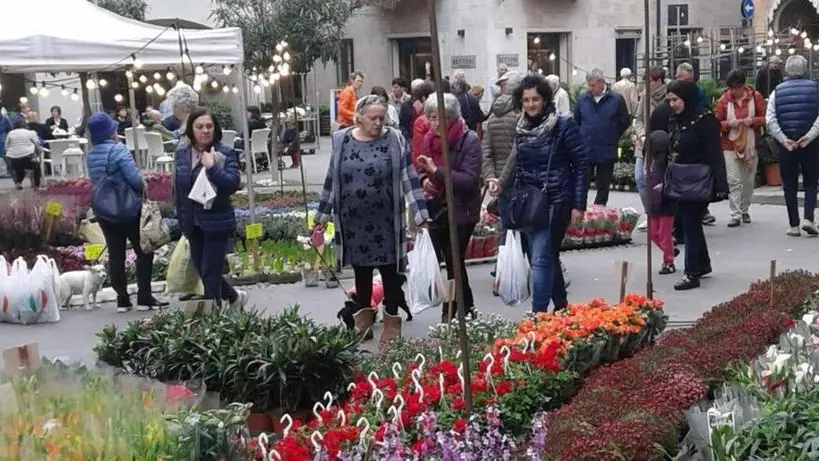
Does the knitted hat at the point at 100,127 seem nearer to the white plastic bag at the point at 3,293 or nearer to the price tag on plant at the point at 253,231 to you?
the white plastic bag at the point at 3,293

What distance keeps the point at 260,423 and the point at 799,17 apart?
99.2 feet

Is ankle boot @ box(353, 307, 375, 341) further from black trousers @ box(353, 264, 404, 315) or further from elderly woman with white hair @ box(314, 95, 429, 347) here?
elderly woman with white hair @ box(314, 95, 429, 347)

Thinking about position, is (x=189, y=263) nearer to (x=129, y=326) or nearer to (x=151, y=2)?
(x=129, y=326)

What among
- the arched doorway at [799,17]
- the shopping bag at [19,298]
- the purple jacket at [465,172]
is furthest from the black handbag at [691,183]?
the arched doorway at [799,17]

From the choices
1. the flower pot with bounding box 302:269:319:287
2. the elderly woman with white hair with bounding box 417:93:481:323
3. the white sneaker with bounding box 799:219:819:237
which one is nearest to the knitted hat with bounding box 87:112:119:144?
the flower pot with bounding box 302:269:319:287

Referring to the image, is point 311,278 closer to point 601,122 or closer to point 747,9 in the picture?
point 601,122

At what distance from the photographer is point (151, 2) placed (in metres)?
30.0

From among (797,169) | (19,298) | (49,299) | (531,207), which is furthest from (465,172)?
(797,169)

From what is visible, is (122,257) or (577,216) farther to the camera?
(122,257)

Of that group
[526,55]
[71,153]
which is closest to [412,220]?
[71,153]

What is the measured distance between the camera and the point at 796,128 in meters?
10.8

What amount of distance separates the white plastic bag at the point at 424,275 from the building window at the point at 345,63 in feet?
83.0

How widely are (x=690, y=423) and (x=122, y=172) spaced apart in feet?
18.4

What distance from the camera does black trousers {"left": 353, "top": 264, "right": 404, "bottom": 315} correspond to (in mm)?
7062
